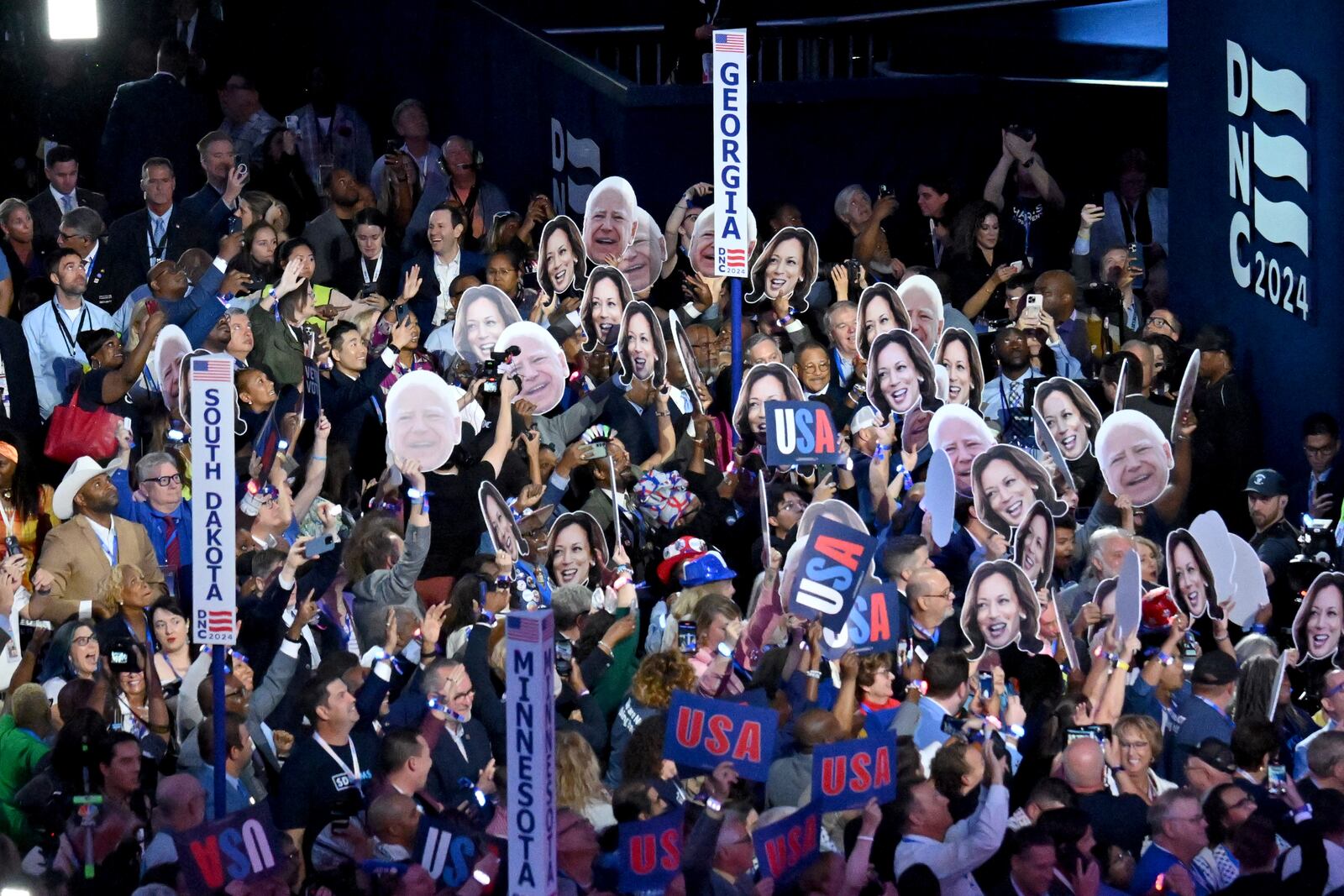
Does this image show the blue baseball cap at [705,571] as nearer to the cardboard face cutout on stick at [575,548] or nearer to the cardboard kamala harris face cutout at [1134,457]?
the cardboard face cutout on stick at [575,548]

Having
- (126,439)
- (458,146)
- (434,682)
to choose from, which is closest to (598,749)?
(434,682)

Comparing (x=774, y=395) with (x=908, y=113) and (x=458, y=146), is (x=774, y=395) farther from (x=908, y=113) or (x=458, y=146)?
(x=908, y=113)

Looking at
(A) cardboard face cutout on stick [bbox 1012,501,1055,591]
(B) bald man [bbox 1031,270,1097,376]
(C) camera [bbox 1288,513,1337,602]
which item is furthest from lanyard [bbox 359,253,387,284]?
(C) camera [bbox 1288,513,1337,602]

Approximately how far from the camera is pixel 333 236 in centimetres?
1254

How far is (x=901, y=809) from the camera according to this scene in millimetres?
8188

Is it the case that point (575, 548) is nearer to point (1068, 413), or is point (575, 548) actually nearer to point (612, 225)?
point (1068, 413)

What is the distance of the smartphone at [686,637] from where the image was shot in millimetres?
9240

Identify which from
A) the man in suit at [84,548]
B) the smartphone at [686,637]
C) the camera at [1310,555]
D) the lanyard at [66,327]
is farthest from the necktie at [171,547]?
the camera at [1310,555]

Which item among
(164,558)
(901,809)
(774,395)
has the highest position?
(774,395)

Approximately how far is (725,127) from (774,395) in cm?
114

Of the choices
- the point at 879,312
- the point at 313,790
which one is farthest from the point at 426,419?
the point at 879,312

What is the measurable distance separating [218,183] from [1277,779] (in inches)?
253

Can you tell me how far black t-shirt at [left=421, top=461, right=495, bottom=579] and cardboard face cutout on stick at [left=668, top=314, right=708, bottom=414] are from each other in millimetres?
1070

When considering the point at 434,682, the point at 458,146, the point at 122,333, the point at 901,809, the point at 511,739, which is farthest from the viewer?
the point at 458,146
